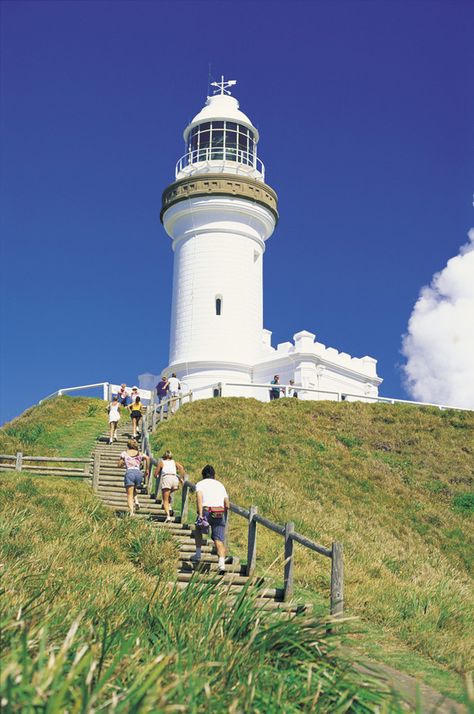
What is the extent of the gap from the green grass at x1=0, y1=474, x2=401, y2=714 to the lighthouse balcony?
30.5 m

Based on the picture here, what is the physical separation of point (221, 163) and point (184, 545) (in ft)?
91.4

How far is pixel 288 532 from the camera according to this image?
32.8 feet

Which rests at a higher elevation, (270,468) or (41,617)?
(270,468)

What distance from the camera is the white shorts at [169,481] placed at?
1491 centimetres

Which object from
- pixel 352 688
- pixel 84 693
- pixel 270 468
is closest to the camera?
pixel 84 693

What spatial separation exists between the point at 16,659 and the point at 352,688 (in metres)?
2.24

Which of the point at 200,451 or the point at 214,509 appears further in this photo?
the point at 200,451

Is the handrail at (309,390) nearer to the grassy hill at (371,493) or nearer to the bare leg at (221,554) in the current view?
the grassy hill at (371,493)

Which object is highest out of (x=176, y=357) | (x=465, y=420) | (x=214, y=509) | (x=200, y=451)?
(x=176, y=357)

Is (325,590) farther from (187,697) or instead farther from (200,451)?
(200,451)

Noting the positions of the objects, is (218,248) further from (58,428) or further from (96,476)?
(96,476)

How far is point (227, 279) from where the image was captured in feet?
118

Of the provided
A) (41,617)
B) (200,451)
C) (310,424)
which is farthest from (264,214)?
(41,617)

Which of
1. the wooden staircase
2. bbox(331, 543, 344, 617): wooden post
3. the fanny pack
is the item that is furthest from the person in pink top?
bbox(331, 543, 344, 617): wooden post
